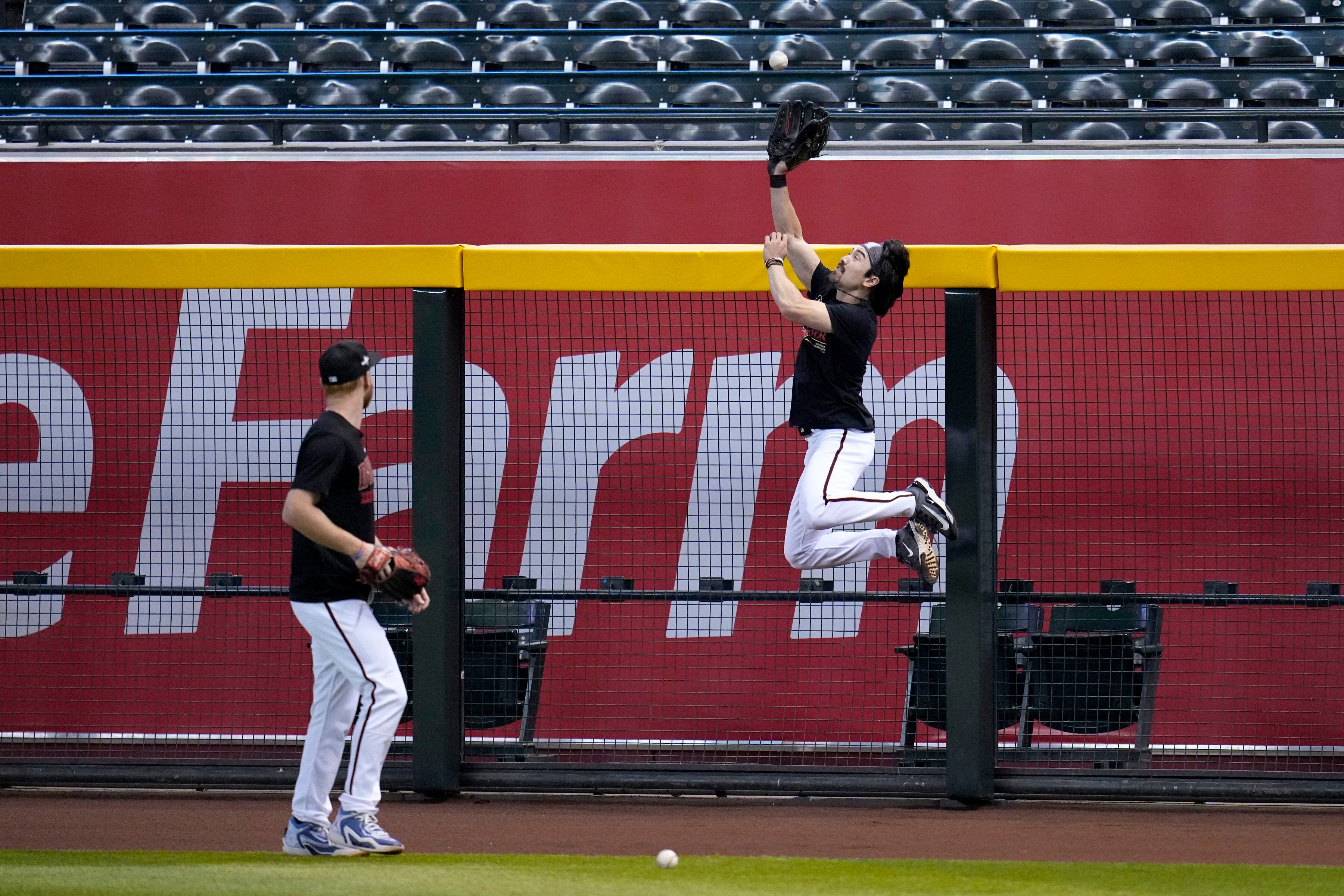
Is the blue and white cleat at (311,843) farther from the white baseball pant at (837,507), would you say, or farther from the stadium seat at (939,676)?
the stadium seat at (939,676)

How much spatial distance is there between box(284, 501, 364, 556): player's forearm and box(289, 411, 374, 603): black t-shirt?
0.23 feet

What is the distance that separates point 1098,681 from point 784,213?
274 cm

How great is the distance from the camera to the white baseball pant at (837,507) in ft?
18.2

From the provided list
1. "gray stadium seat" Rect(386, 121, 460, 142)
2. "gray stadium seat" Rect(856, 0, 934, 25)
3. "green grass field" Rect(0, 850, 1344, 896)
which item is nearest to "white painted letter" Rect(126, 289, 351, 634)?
"gray stadium seat" Rect(386, 121, 460, 142)

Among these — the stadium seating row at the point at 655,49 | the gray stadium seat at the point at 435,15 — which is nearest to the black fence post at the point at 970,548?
the stadium seating row at the point at 655,49

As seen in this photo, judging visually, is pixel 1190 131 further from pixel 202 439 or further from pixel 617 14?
pixel 202 439

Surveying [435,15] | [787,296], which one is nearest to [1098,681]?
[787,296]

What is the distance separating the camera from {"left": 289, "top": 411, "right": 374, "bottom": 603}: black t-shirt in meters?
4.75

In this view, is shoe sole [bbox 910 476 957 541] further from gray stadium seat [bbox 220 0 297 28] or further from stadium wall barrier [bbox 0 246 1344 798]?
gray stadium seat [bbox 220 0 297 28]

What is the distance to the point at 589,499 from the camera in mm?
7305

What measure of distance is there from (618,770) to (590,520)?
1483mm

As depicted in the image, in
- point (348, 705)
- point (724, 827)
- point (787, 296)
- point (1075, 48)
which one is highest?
point (1075, 48)

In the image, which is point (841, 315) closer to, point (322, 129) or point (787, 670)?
point (787, 670)

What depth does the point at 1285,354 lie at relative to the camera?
7.21m
